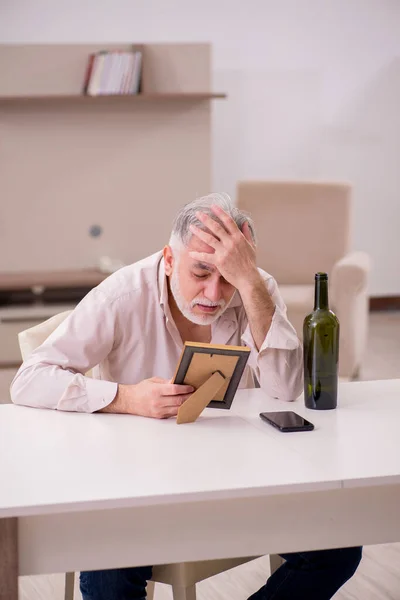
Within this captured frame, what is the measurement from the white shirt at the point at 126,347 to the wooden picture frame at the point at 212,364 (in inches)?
6.8

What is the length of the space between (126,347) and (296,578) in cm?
68

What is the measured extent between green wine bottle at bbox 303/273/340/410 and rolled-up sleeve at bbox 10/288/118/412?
0.42m

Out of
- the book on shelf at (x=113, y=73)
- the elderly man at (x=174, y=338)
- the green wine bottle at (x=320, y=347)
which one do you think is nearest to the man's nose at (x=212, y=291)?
the elderly man at (x=174, y=338)

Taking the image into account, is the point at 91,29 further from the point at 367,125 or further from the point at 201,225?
the point at 201,225

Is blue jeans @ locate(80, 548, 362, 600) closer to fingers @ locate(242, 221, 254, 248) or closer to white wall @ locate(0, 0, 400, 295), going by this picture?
fingers @ locate(242, 221, 254, 248)

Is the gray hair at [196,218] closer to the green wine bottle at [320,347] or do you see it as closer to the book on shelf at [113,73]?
the green wine bottle at [320,347]

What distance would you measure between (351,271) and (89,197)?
186 cm

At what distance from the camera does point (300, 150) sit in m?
6.43

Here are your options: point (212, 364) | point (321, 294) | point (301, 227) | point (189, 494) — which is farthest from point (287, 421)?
point (301, 227)

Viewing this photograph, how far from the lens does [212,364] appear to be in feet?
5.48

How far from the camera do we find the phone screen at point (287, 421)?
1.64 m

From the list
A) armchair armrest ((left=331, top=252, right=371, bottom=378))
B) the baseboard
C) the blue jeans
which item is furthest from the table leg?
the baseboard

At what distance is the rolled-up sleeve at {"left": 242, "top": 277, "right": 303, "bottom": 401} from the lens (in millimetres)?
1877

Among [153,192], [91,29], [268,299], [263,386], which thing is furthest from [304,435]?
[91,29]
